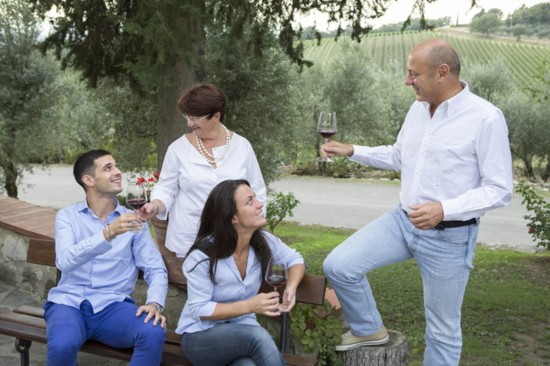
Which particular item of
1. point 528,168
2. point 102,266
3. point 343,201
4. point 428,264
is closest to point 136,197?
point 102,266

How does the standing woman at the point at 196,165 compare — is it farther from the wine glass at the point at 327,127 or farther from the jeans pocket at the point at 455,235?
the jeans pocket at the point at 455,235

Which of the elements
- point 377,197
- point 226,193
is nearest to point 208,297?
point 226,193

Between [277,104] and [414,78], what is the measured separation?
35.3ft

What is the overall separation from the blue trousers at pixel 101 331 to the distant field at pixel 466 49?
52.5 metres

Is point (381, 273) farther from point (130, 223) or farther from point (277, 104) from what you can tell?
point (130, 223)

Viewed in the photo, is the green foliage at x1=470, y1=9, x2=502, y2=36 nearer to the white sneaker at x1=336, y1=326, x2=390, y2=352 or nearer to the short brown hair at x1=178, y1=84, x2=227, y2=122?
the short brown hair at x1=178, y1=84, x2=227, y2=122

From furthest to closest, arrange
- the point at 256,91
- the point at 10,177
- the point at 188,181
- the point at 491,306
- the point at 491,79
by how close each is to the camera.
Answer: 1. the point at 491,79
2. the point at 10,177
3. the point at 256,91
4. the point at 491,306
5. the point at 188,181

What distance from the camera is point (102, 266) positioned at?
3549 millimetres

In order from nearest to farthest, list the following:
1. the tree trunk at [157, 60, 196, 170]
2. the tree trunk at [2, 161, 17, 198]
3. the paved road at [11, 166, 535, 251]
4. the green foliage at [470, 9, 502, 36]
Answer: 1. the tree trunk at [157, 60, 196, 170]
2. the paved road at [11, 166, 535, 251]
3. the tree trunk at [2, 161, 17, 198]
4. the green foliage at [470, 9, 502, 36]

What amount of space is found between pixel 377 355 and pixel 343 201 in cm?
1556

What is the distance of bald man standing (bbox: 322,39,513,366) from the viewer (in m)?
3.00

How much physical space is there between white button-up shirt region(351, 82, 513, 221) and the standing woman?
1051mm

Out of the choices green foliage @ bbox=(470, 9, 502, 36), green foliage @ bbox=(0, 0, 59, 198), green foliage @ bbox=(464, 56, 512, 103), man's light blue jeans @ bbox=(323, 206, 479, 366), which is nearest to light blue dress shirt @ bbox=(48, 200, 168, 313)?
man's light blue jeans @ bbox=(323, 206, 479, 366)

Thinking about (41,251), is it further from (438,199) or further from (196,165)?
(438,199)
